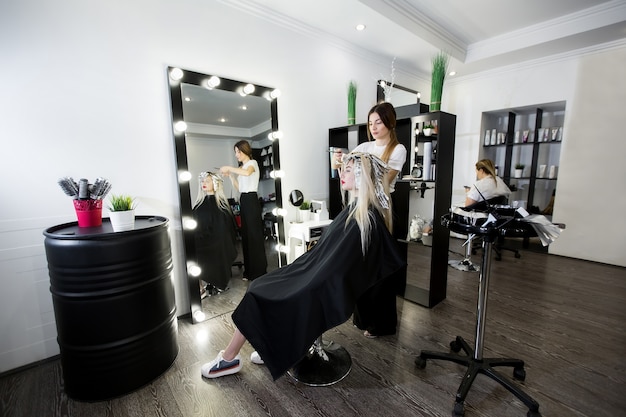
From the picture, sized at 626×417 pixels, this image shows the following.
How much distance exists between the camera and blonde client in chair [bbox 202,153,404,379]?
1.29 m

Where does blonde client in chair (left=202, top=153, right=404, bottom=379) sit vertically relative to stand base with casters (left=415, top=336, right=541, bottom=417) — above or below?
above

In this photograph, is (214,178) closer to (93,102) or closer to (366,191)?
(93,102)

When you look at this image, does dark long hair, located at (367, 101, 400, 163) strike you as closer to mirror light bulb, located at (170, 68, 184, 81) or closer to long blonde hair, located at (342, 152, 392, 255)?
long blonde hair, located at (342, 152, 392, 255)

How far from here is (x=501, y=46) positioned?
3.40 metres

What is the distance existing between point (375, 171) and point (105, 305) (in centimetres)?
149

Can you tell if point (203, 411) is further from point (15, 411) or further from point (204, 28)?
point (204, 28)

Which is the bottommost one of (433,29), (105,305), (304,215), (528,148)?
(105,305)

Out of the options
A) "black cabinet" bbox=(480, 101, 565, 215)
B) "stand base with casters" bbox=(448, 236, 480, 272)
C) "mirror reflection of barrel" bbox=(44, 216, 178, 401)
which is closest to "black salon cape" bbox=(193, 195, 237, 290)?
"mirror reflection of barrel" bbox=(44, 216, 178, 401)

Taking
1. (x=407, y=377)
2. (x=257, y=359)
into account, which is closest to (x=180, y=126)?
(x=257, y=359)

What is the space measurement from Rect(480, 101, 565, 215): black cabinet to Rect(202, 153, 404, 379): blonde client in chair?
3619 millimetres

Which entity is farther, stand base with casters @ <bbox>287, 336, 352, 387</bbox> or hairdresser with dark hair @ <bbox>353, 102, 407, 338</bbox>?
hairdresser with dark hair @ <bbox>353, 102, 407, 338</bbox>

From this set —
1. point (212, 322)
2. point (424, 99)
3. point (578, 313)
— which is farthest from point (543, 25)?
point (212, 322)

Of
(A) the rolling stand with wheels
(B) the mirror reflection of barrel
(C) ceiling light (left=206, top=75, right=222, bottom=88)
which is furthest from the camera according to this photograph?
(C) ceiling light (left=206, top=75, right=222, bottom=88)

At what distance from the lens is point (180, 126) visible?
79.5 inches
